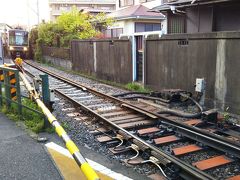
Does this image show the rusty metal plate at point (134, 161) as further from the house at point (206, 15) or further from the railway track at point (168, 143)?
the house at point (206, 15)

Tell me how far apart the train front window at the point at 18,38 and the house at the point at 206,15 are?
903 inches

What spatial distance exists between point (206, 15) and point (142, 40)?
3.45 meters

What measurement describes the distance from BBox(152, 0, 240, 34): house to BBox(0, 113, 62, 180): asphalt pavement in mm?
8915

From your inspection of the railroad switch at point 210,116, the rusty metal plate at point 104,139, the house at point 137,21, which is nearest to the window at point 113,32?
the house at point 137,21

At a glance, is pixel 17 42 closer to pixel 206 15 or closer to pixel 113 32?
pixel 113 32

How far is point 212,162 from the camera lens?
4.91 m

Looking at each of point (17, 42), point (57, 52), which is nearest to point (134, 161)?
point (57, 52)

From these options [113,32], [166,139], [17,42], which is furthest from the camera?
[17,42]

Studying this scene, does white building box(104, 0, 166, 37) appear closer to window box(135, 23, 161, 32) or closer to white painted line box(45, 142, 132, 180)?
window box(135, 23, 161, 32)

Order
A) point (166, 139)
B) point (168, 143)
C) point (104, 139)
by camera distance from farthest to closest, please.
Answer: point (104, 139), point (166, 139), point (168, 143)

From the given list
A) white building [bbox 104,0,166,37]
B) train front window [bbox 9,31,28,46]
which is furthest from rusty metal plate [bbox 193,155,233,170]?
train front window [bbox 9,31,28,46]

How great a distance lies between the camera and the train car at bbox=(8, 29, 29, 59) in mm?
34594

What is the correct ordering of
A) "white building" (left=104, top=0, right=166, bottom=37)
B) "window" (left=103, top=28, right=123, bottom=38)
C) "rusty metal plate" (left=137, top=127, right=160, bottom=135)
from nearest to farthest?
1. "rusty metal plate" (left=137, top=127, right=160, bottom=135)
2. "white building" (left=104, top=0, right=166, bottom=37)
3. "window" (left=103, top=28, right=123, bottom=38)

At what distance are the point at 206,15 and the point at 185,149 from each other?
9.98 metres
